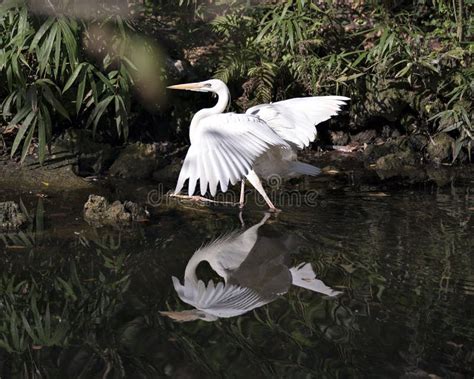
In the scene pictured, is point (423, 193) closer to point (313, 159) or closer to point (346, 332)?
point (313, 159)

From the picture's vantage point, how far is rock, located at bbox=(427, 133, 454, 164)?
7707 millimetres

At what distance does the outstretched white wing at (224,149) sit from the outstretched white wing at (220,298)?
526 millimetres

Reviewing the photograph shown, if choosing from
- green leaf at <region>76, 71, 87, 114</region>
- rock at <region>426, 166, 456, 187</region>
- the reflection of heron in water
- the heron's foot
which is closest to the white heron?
the heron's foot

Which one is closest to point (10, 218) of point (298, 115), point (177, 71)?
point (298, 115)

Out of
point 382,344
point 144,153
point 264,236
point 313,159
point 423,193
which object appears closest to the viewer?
point 382,344

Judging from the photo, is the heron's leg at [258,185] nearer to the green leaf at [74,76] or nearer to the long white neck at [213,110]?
the long white neck at [213,110]

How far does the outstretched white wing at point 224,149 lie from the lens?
15.4ft

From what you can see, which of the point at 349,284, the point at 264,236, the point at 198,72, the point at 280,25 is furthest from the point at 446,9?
the point at 349,284

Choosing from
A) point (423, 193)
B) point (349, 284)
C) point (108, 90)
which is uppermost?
point (108, 90)

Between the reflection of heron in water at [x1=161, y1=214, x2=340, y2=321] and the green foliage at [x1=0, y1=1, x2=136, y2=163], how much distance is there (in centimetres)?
203

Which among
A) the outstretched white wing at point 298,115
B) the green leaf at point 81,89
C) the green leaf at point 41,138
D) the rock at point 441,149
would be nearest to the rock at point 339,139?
the rock at point 441,149

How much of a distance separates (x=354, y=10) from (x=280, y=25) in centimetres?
116

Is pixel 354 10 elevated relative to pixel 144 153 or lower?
elevated

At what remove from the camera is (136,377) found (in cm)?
337
